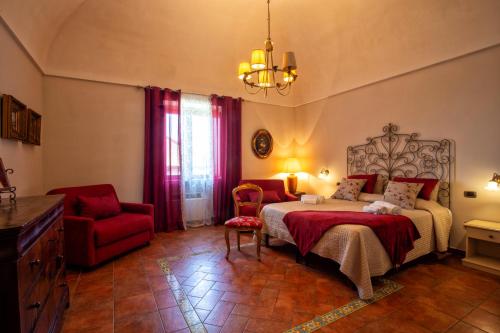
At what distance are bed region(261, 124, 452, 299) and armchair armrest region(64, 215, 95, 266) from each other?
7.03ft

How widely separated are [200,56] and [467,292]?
4884 mm

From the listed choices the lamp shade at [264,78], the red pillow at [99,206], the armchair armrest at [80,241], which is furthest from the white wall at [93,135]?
the lamp shade at [264,78]

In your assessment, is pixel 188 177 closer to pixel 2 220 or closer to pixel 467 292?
pixel 2 220

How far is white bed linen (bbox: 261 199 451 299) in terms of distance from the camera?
232 centimetres

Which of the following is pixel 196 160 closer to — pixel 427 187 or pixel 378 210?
pixel 378 210

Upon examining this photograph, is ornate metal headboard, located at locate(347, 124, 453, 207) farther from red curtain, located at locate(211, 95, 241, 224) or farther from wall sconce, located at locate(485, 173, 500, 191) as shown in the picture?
red curtain, located at locate(211, 95, 241, 224)

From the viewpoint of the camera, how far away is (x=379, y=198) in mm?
3773

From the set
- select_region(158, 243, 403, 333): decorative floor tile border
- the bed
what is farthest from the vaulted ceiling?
select_region(158, 243, 403, 333): decorative floor tile border

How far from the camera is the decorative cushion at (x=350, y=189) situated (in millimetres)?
4055

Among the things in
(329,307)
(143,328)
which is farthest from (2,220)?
(329,307)

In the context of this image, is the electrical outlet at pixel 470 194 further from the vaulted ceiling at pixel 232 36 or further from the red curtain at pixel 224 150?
the red curtain at pixel 224 150

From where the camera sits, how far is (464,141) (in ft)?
10.7

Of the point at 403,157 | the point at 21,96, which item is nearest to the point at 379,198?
the point at 403,157

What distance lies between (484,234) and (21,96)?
17.5 feet
